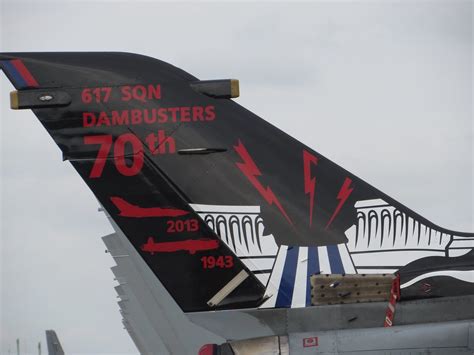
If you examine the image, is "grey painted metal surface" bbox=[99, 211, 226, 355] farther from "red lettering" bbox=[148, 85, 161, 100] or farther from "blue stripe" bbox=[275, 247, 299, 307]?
"red lettering" bbox=[148, 85, 161, 100]

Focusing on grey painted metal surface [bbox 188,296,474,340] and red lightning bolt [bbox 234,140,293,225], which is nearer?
grey painted metal surface [bbox 188,296,474,340]

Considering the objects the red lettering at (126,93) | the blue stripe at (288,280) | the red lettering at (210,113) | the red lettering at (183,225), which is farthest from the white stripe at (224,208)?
the red lettering at (126,93)

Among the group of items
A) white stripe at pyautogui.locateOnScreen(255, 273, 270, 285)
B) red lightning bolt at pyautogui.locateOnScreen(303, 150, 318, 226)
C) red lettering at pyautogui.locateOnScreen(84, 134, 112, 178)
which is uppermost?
red lettering at pyautogui.locateOnScreen(84, 134, 112, 178)

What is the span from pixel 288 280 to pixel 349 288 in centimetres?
69

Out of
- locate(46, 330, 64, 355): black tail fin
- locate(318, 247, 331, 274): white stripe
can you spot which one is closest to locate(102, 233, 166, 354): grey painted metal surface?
locate(318, 247, 331, 274): white stripe

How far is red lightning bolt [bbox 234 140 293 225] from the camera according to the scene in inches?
445

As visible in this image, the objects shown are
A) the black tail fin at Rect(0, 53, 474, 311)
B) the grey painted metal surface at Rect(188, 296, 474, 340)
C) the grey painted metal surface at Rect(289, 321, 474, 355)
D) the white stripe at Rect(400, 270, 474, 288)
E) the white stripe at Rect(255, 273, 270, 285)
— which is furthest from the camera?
the black tail fin at Rect(0, 53, 474, 311)

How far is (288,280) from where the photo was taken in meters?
11.0

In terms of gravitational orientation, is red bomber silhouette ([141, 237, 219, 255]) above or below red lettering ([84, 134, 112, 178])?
below

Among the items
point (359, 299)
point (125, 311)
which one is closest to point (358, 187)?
point (359, 299)

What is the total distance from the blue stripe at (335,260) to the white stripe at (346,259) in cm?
3

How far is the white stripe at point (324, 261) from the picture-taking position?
11.0 meters

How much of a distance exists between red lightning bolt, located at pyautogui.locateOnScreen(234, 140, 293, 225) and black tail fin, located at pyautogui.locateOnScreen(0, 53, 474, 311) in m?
0.01

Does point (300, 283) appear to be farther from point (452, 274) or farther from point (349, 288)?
point (452, 274)
